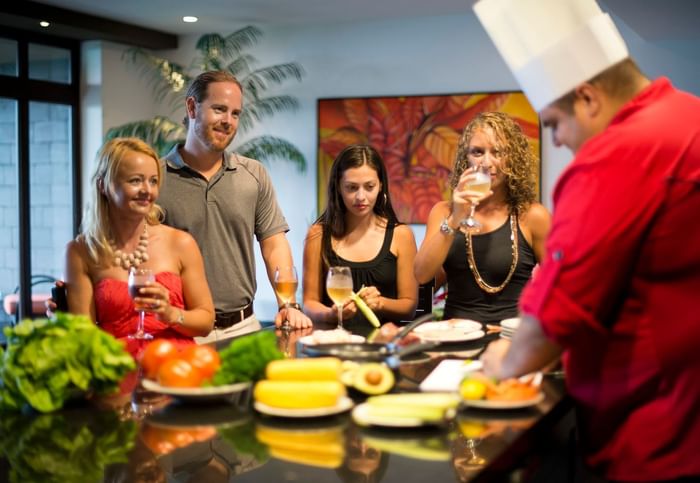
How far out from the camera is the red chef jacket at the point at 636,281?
1672 mm

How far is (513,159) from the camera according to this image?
3.47 meters

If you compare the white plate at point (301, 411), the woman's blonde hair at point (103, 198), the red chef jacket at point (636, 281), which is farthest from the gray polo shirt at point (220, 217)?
the red chef jacket at point (636, 281)

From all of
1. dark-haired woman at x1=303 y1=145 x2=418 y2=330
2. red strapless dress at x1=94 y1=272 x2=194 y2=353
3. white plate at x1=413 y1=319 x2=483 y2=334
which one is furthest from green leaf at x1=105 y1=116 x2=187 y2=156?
white plate at x1=413 y1=319 x2=483 y2=334

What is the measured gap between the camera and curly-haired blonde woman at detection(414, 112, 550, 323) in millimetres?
3367

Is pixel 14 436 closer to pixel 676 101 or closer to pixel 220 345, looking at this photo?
pixel 220 345

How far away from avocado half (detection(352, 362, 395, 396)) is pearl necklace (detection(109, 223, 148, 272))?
1.41 meters

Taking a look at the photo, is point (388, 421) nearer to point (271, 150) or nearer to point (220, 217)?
point (220, 217)

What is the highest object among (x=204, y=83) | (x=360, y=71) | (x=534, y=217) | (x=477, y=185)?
(x=360, y=71)

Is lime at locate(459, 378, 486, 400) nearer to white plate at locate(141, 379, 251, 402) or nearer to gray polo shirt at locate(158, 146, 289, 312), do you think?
white plate at locate(141, 379, 251, 402)

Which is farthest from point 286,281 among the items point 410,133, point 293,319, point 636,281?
point 410,133

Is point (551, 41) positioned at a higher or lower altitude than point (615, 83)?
higher

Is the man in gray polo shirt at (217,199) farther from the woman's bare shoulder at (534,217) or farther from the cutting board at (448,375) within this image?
the cutting board at (448,375)

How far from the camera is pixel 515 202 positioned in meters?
3.49

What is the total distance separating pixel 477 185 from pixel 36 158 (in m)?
6.80
